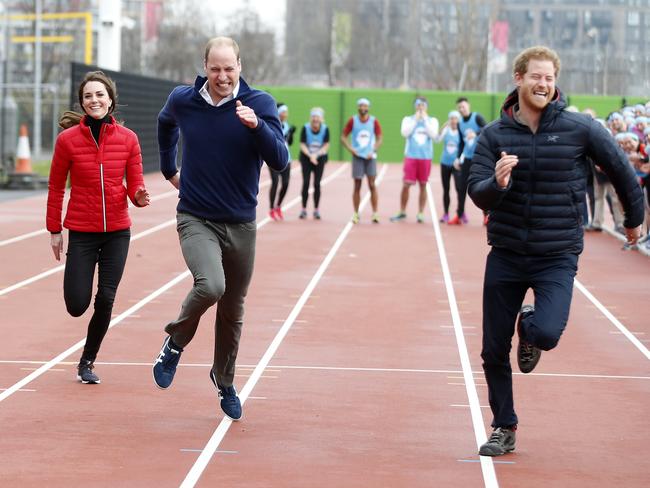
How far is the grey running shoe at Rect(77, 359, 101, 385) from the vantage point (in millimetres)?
9148

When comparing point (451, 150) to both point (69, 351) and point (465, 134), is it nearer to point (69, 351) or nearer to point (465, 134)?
point (465, 134)

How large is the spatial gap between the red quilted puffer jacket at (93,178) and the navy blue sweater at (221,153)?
1259 mm

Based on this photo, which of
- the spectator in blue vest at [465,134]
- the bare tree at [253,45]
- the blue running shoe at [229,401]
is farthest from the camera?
the bare tree at [253,45]

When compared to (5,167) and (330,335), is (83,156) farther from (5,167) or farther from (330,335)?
(5,167)

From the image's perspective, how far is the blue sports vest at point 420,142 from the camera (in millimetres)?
23422

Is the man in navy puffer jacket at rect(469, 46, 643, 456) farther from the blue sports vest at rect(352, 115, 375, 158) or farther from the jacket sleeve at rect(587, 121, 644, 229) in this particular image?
the blue sports vest at rect(352, 115, 375, 158)

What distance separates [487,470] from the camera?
7090 millimetres

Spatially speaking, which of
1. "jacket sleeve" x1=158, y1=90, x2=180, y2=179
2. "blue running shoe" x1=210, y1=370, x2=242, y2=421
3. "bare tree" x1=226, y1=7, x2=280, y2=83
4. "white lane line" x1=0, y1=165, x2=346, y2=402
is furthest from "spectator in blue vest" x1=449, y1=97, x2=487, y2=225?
"bare tree" x1=226, y1=7, x2=280, y2=83

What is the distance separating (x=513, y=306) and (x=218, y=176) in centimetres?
168

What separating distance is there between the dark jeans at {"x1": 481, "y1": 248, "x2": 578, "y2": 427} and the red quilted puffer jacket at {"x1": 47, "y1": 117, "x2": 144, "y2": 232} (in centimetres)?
267

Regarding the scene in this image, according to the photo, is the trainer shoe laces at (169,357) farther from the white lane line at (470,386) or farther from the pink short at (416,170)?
the pink short at (416,170)

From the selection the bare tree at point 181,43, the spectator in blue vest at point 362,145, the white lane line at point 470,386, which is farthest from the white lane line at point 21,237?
the bare tree at point 181,43

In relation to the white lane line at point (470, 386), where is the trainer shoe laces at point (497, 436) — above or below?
above

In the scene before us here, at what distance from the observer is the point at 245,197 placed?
773cm
